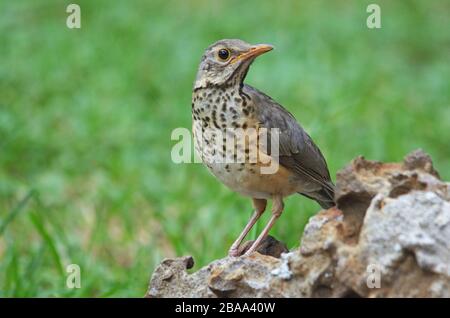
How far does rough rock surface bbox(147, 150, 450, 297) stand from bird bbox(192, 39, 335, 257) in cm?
77

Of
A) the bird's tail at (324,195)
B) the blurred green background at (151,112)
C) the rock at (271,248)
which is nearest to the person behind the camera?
the rock at (271,248)

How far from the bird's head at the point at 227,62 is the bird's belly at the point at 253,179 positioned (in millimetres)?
470

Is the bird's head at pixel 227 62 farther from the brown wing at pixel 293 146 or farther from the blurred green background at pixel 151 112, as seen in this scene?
the blurred green background at pixel 151 112

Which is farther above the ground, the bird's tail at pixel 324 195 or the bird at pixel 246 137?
the bird at pixel 246 137

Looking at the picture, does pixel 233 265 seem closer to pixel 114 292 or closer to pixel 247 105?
pixel 247 105

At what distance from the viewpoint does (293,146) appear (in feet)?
16.6

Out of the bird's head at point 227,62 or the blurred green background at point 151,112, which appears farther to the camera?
the blurred green background at point 151,112

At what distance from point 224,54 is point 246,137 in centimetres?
48

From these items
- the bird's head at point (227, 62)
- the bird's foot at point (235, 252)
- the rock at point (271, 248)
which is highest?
the bird's head at point (227, 62)

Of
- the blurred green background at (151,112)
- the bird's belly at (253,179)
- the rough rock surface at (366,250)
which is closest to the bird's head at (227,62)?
the bird's belly at (253,179)

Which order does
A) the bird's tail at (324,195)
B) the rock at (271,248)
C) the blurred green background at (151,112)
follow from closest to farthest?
the rock at (271,248)
the bird's tail at (324,195)
the blurred green background at (151,112)

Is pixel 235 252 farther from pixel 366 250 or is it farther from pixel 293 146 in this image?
pixel 366 250

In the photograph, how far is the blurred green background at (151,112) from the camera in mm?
7094

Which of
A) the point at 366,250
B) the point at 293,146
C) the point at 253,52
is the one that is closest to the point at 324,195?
the point at 293,146
